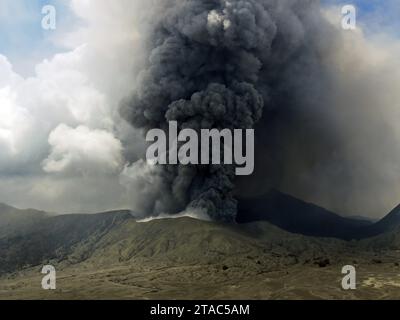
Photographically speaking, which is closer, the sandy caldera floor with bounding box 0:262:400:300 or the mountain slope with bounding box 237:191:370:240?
the sandy caldera floor with bounding box 0:262:400:300

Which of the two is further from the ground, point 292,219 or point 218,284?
point 292,219

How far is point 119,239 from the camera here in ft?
467

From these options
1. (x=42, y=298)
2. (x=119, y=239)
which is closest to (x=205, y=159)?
(x=119, y=239)

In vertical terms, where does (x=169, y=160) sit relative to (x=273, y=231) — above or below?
above

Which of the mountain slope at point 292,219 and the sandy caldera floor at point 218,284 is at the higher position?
the mountain slope at point 292,219

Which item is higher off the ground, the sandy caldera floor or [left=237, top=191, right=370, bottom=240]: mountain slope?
[left=237, top=191, right=370, bottom=240]: mountain slope

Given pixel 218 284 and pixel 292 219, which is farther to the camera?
pixel 292 219

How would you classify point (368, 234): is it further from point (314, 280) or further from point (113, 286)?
point (113, 286)

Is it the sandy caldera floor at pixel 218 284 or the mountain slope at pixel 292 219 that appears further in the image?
the mountain slope at pixel 292 219

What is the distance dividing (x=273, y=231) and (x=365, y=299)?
75.2 meters

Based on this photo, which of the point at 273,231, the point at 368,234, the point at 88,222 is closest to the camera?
the point at 273,231
